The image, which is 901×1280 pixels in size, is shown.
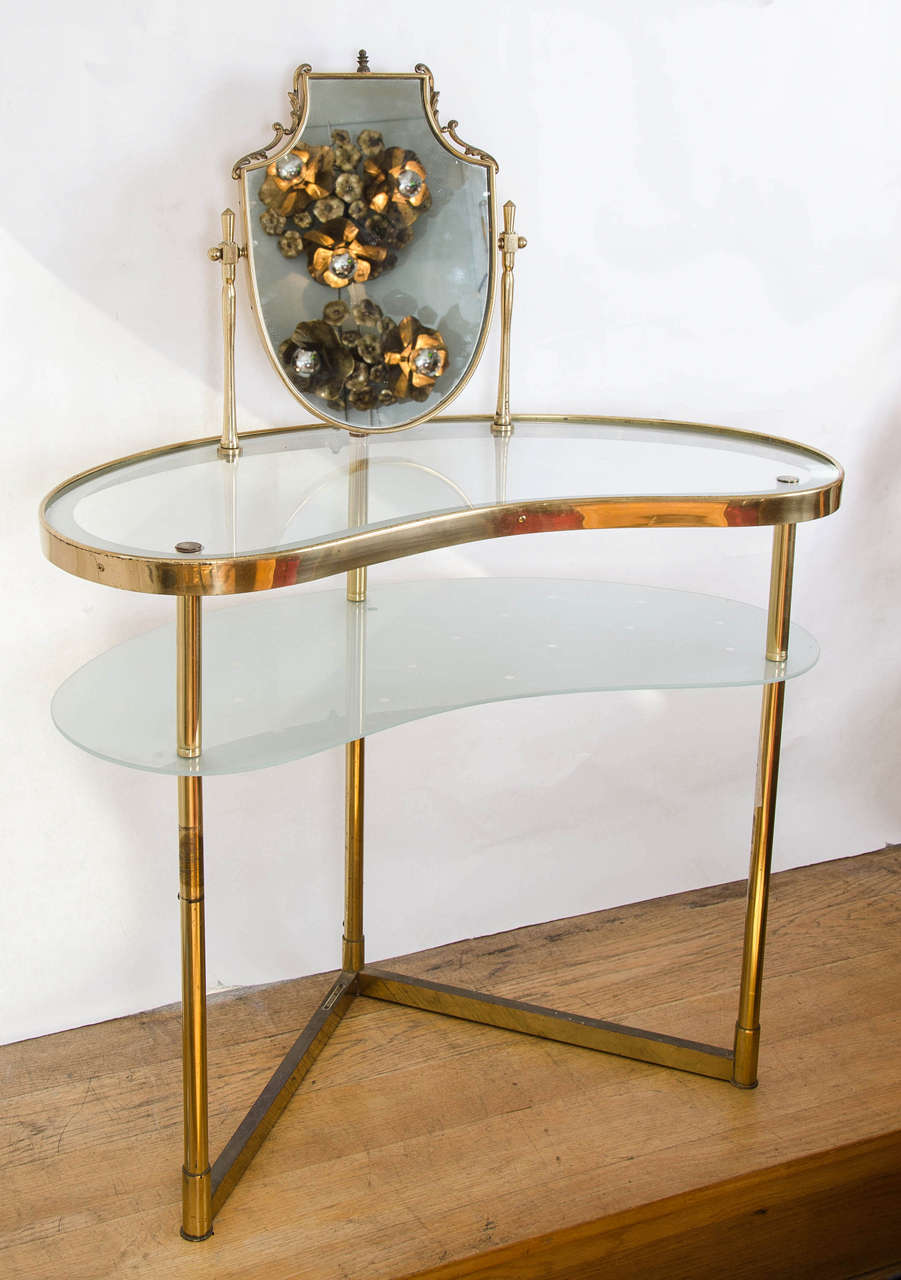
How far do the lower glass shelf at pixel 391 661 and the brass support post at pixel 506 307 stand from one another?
0.72 feet

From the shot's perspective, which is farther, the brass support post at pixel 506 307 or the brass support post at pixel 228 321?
the brass support post at pixel 506 307

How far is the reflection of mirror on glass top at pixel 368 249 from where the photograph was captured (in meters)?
1.45

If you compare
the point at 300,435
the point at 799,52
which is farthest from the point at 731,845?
the point at 799,52

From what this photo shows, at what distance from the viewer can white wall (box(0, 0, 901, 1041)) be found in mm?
1494

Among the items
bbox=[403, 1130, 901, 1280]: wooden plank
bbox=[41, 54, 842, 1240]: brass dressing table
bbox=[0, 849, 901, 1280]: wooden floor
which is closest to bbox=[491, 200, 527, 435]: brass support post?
bbox=[41, 54, 842, 1240]: brass dressing table

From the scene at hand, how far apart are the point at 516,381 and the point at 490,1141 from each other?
93cm

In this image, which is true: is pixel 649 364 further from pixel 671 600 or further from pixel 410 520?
pixel 410 520

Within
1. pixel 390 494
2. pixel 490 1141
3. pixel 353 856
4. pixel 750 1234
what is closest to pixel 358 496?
pixel 390 494

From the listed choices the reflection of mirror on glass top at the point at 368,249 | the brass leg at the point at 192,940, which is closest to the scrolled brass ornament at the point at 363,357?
the reflection of mirror on glass top at the point at 368,249

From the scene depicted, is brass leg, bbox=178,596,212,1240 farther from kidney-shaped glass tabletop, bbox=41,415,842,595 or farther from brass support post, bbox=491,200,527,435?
brass support post, bbox=491,200,527,435

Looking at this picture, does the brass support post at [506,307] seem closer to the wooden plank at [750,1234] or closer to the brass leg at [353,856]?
the brass leg at [353,856]

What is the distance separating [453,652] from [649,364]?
55 cm

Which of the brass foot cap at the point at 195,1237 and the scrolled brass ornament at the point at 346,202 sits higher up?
the scrolled brass ornament at the point at 346,202

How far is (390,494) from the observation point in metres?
1.39
